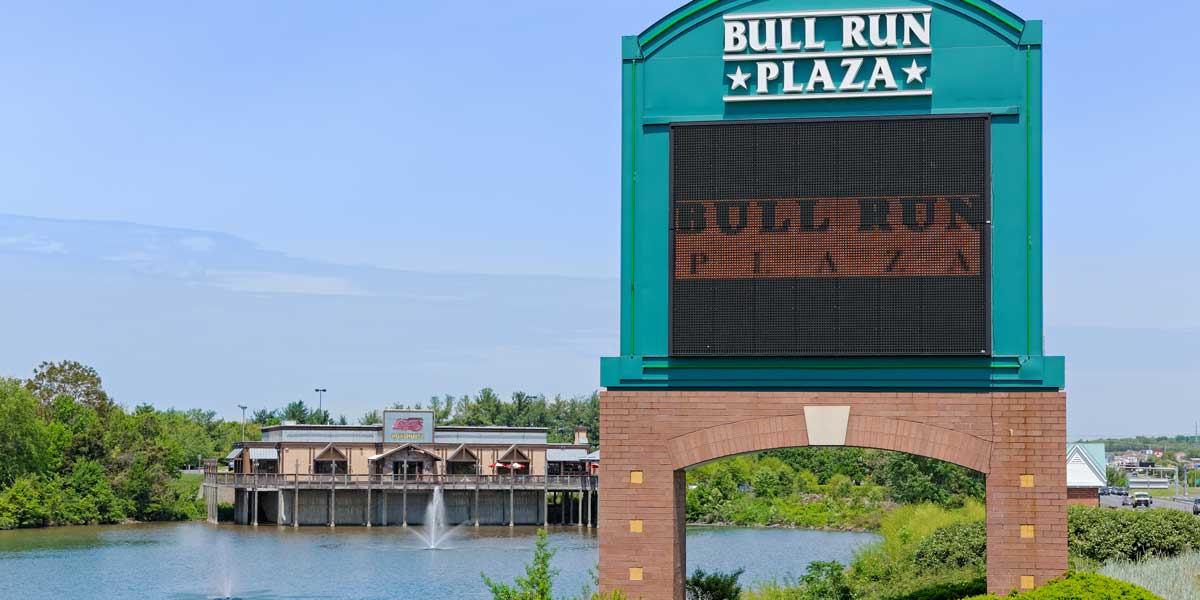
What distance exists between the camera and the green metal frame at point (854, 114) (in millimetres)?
21109

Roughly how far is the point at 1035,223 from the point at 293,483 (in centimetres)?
7447

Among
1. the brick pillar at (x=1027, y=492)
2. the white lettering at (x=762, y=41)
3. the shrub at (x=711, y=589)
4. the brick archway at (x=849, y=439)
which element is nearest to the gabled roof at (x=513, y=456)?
the shrub at (x=711, y=589)

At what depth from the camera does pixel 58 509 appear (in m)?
88.3

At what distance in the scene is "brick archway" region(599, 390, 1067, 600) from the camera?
68.7 ft

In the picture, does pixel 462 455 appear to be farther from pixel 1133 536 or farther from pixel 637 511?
pixel 637 511

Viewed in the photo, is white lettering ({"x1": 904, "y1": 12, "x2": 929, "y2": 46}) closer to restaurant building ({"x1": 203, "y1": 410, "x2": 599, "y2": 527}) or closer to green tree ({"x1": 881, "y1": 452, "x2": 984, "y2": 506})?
green tree ({"x1": 881, "y1": 452, "x2": 984, "y2": 506})

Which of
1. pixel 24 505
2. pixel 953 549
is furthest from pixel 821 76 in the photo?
pixel 24 505

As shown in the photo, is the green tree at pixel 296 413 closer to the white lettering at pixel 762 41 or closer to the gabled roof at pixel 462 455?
A: the gabled roof at pixel 462 455

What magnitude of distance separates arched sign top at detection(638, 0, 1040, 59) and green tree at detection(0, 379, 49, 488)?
250ft

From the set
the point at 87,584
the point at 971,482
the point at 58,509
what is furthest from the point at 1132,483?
the point at 87,584

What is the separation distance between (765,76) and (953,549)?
701 inches

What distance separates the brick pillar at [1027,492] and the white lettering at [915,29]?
579cm

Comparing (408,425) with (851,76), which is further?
(408,425)

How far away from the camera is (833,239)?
20.9 meters
